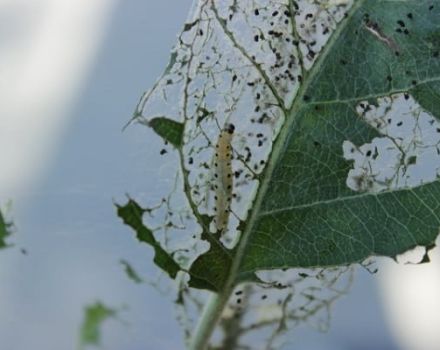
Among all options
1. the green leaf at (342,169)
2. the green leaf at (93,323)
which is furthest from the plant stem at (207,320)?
the green leaf at (93,323)

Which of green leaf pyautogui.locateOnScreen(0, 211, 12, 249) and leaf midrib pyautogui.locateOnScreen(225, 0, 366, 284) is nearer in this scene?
leaf midrib pyautogui.locateOnScreen(225, 0, 366, 284)

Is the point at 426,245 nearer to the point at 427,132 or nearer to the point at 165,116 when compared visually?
the point at 427,132

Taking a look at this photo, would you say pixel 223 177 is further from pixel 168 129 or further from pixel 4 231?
pixel 4 231

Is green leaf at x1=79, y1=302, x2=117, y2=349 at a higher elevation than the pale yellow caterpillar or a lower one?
lower

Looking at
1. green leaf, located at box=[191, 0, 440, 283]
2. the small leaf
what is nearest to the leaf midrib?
green leaf, located at box=[191, 0, 440, 283]

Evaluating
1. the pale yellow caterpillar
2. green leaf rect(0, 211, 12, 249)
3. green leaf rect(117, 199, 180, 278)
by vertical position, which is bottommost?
green leaf rect(0, 211, 12, 249)

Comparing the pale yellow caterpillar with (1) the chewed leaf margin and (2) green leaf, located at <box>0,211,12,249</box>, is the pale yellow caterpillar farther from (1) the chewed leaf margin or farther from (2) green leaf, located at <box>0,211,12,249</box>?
(2) green leaf, located at <box>0,211,12,249</box>

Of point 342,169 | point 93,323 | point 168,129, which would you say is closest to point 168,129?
point 168,129

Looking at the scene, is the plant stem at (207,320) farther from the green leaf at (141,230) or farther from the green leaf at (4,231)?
the green leaf at (4,231)
